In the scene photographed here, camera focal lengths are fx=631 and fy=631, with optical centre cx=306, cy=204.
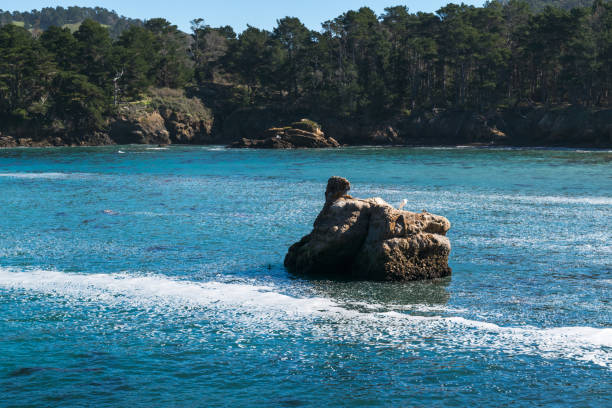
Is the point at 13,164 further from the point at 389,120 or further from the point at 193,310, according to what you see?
the point at 389,120

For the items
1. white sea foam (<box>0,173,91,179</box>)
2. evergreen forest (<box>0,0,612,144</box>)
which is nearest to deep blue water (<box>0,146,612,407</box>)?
white sea foam (<box>0,173,91,179</box>)

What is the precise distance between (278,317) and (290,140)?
3755 inches

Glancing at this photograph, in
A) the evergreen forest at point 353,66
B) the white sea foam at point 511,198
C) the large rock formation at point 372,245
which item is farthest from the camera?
the evergreen forest at point 353,66

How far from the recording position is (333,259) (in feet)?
59.9

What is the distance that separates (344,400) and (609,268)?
466 inches

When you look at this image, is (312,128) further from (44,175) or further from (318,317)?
(318,317)

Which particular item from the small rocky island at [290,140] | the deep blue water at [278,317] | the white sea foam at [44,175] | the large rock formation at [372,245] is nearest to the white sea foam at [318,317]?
the deep blue water at [278,317]

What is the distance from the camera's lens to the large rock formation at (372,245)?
57.1 feet

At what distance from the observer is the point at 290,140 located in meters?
108

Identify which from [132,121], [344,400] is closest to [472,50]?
[132,121]

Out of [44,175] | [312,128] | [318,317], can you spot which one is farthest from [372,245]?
[312,128]

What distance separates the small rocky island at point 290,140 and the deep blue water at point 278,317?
3008 inches

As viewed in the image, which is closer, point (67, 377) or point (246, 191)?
point (67, 377)

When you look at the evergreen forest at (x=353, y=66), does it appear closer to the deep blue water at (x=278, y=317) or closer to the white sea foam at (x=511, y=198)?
the white sea foam at (x=511, y=198)
